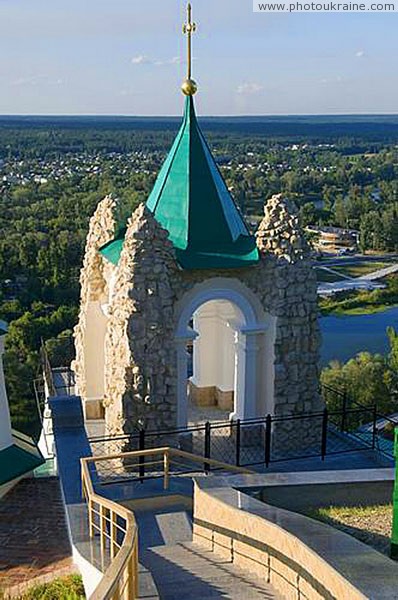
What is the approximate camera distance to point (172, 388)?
9.91 metres

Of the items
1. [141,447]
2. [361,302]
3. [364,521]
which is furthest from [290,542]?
[361,302]

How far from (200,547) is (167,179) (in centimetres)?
523

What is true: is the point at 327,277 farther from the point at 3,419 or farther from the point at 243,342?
the point at 3,419

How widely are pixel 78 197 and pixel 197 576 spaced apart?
2565 inches

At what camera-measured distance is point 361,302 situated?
174 feet

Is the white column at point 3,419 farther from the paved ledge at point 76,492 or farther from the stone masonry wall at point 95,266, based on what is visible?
the stone masonry wall at point 95,266

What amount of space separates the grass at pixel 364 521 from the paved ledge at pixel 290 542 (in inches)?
9.2

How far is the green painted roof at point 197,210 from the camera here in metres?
10.2

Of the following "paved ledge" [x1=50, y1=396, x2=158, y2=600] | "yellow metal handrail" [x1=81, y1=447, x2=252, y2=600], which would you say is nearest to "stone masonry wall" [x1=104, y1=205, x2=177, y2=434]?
"paved ledge" [x1=50, y1=396, x2=158, y2=600]

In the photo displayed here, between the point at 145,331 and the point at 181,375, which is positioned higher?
the point at 145,331

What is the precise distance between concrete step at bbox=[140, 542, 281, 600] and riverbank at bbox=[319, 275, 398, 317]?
43.5 metres

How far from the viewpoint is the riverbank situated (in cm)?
5147

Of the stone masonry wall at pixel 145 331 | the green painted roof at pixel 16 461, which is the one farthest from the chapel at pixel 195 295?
the green painted roof at pixel 16 461

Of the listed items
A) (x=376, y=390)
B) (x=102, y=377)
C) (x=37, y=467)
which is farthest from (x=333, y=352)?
(x=37, y=467)
